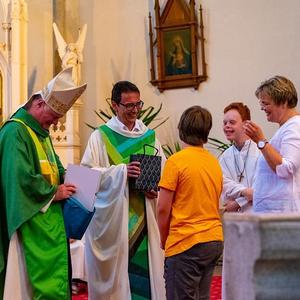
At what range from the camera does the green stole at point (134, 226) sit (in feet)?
13.3

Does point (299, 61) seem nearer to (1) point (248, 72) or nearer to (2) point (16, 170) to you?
(1) point (248, 72)

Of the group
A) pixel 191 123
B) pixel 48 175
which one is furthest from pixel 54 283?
pixel 191 123

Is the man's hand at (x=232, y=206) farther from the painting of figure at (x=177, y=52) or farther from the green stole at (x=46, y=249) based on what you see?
the painting of figure at (x=177, y=52)

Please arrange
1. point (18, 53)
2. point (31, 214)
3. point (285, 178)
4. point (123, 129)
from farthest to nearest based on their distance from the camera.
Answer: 1. point (18, 53)
2. point (123, 129)
3. point (31, 214)
4. point (285, 178)

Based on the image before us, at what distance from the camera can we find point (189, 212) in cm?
305

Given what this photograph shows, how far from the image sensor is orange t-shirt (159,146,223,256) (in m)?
3.01

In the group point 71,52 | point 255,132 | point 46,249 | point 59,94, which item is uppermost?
point 71,52

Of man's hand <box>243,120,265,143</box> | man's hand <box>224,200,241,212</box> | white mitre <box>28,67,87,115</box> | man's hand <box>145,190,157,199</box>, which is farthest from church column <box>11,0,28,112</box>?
man's hand <box>243,120,265,143</box>

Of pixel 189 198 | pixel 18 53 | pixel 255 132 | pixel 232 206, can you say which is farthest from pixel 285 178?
pixel 18 53

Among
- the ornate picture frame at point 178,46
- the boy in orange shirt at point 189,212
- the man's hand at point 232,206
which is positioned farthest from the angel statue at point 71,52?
the boy in orange shirt at point 189,212

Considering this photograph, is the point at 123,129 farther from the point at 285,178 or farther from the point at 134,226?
the point at 285,178

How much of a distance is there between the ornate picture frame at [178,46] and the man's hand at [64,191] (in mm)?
5127

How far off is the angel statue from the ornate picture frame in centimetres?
109

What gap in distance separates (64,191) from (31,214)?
0.80 ft
